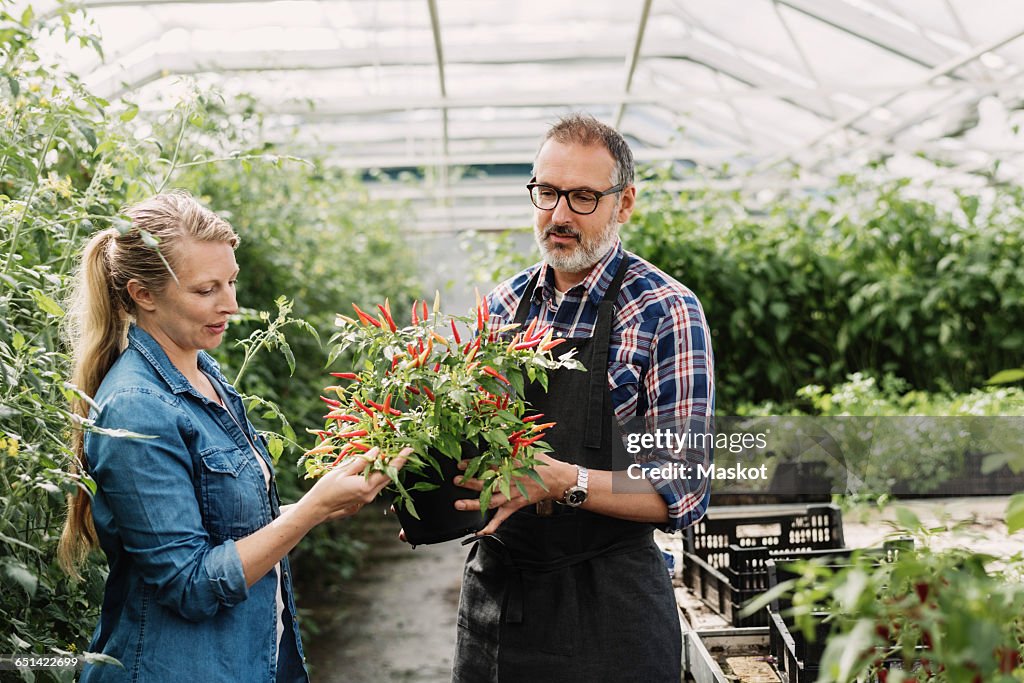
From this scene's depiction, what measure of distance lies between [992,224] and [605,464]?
405 centimetres

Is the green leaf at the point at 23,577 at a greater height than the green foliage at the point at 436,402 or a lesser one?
lesser

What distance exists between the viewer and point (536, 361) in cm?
177

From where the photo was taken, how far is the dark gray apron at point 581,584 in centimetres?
201

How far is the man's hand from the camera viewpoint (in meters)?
1.87

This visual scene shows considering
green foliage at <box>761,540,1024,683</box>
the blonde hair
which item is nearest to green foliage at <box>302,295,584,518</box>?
the blonde hair

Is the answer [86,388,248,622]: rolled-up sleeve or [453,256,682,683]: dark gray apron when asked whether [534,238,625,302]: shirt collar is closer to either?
[453,256,682,683]: dark gray apron

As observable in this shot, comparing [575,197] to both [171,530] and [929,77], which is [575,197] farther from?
[929,77]

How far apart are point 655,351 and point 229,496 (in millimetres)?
912

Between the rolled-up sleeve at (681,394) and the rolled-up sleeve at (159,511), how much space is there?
0.87 m

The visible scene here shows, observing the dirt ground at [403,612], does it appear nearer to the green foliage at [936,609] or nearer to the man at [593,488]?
the man at [593,488]

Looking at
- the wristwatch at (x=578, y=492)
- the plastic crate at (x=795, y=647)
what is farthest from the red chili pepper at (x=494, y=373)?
the plastic crate at (x=795, y=647)

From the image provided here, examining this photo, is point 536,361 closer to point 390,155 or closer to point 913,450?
point 913,450

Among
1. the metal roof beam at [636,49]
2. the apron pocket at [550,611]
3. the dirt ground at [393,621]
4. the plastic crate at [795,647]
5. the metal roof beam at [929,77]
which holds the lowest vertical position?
the dirt ground at [393,621]

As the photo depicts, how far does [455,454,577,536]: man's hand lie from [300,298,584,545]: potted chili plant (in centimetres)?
2
